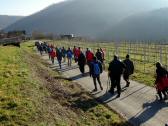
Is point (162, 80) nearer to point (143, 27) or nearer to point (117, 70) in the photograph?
point (117, 70)

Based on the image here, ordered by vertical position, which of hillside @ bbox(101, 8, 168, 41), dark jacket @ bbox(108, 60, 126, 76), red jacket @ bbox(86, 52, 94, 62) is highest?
dark jacket @ bbox(108, 60, 126, 76)

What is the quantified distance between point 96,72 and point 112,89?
5.30 ft

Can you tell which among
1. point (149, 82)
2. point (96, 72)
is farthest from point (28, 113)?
point (149, 82)

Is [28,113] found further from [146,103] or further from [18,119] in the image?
[146,103]

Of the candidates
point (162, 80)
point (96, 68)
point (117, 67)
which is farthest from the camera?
point (96, 68)

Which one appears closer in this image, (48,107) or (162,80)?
(48,107)

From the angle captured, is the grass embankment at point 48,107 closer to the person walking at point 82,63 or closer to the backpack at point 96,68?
the backpack at point 96,68

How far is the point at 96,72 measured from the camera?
21250mm

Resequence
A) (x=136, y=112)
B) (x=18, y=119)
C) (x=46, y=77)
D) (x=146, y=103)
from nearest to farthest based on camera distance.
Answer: (x=18, y=119) → (x=136, y=112) → (x=146, y=103) → (x=46, y=77)

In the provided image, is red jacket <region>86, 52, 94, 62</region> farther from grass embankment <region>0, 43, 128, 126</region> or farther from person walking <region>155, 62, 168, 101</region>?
person walking <region>155, 62, 168, 101</region>

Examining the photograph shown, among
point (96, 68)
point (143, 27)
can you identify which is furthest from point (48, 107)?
point (143, 27)

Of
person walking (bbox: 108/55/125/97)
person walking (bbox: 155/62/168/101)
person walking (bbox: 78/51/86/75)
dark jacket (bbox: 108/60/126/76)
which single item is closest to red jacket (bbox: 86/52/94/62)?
person walking (bbox: 78/51/86/75)

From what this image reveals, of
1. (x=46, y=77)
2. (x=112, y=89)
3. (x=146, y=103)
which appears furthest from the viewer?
(x=46, y=77)

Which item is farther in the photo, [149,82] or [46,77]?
[46,77]
